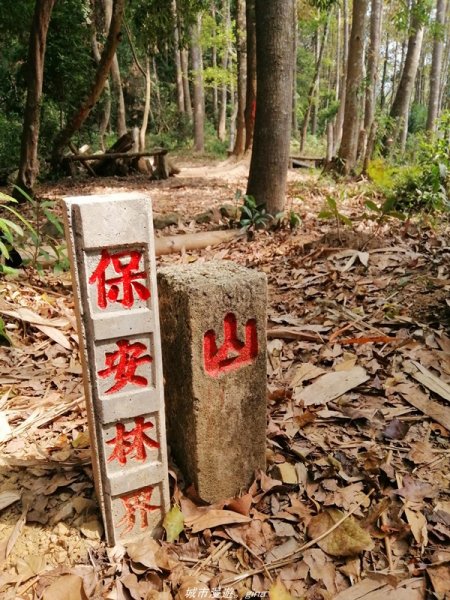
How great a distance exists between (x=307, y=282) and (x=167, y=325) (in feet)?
7.48

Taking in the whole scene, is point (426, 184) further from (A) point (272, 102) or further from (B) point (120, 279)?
(B) point (120, 279)

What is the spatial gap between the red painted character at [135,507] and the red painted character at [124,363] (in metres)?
0.53

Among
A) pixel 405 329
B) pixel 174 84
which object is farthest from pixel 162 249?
pixel 174 84

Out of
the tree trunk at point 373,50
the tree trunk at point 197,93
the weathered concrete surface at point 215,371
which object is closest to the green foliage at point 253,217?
the weathered concrete surface at point 215,371

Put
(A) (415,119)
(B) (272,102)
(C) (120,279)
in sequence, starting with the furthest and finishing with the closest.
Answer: (A) (415,119)
(B) (272,102)
(C) (120,279)

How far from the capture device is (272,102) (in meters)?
5.45

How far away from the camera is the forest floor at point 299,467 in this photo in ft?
6.26

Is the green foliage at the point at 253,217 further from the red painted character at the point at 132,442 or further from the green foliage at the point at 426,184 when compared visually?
the red painted character at the point at 132,442

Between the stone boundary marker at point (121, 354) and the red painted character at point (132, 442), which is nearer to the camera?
the stone boundary marker at point (121, 354)

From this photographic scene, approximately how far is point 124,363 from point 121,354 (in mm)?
44

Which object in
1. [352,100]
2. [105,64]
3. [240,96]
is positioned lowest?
[352,100]

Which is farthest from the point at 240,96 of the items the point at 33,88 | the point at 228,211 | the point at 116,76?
the point at 228,211

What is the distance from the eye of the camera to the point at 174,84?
23.9 metres

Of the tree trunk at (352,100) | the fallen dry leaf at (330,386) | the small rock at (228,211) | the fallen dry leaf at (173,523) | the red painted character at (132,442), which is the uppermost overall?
the tree trunk at (352,100)
